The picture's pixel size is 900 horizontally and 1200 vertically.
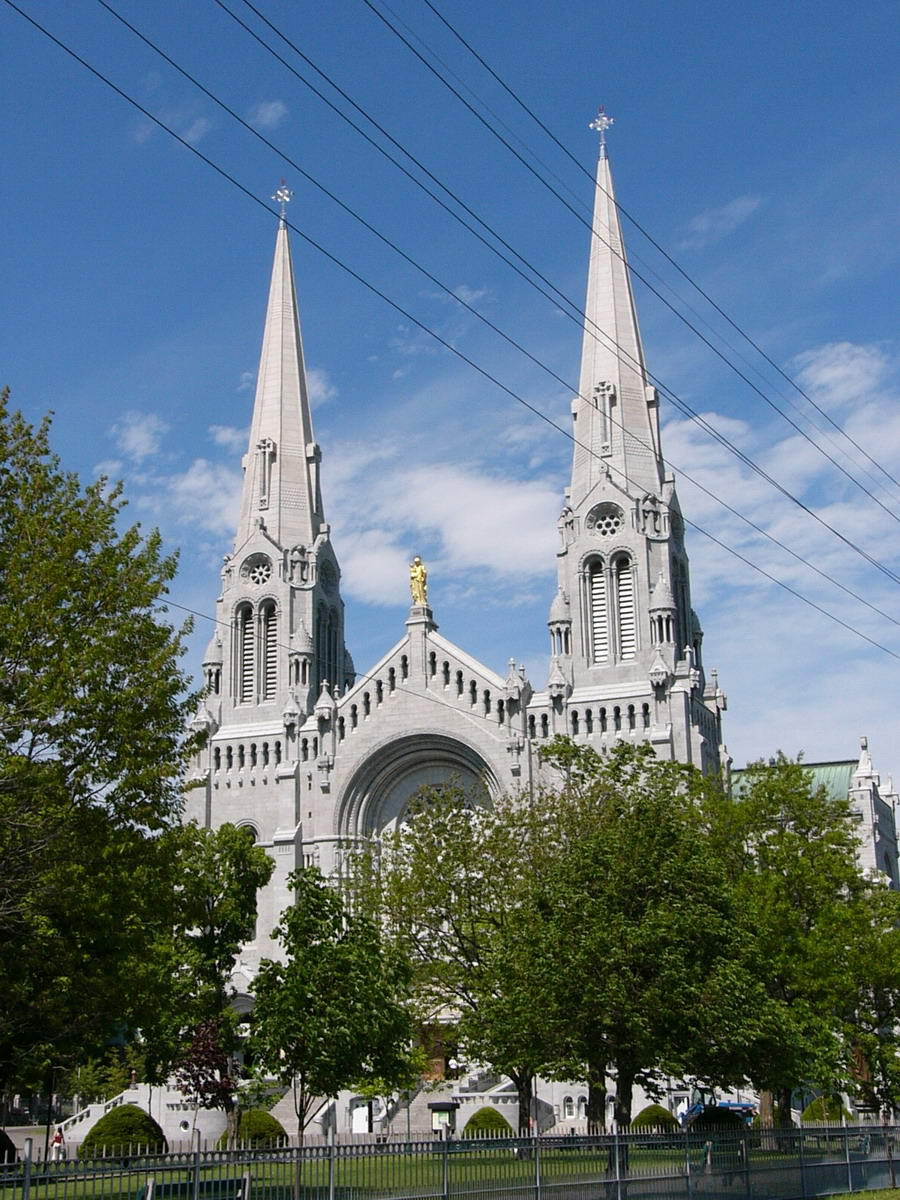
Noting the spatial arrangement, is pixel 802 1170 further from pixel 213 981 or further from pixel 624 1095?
pixel 213 981

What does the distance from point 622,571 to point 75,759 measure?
4369cm

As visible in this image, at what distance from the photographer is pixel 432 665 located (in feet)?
214

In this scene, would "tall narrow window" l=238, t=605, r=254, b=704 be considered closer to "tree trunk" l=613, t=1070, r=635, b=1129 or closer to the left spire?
the left spire

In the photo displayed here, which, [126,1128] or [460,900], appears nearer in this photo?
[126,1128]

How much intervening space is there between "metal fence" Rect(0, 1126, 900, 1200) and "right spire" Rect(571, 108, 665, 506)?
40386mm

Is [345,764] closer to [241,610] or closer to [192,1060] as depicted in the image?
[241,610]

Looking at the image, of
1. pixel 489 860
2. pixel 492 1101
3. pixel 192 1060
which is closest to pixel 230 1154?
pixel 489 860

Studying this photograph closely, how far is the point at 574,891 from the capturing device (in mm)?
29047

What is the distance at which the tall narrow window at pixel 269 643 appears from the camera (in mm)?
68562

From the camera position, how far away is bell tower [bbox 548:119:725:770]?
60.1 meters

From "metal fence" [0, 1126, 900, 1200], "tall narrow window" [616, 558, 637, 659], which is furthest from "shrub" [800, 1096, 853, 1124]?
"tall narrow window" [616, 558, 637, 659]

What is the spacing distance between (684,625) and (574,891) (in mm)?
37259

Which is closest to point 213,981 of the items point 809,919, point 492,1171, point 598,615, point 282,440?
point 809,919

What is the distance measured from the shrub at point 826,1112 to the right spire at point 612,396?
2825cm
